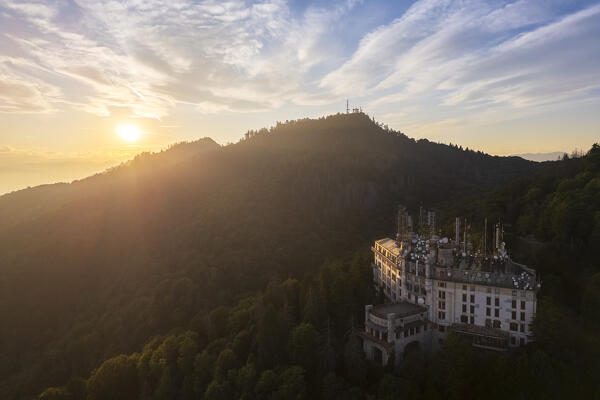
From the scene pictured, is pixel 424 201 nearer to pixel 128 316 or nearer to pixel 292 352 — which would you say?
pixel 128 316

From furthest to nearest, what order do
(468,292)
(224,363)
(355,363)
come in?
(224,363), (468,292), (355,363)

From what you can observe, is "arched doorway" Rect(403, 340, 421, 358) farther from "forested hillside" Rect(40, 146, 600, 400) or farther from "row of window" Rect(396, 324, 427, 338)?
"row of window" Rect(396, 324, 427, 338)

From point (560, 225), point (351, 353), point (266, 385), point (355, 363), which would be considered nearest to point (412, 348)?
point (355, 363)

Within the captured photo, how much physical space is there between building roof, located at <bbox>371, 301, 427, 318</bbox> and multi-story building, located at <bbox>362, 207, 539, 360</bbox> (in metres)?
0.98

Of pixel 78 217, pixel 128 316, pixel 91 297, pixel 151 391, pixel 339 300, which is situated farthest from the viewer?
pixel 78 217

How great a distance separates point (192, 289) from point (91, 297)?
133 feet

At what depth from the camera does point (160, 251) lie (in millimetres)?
146125

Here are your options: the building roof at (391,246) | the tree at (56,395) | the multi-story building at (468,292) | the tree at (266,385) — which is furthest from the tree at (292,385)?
the tree at (56,395)

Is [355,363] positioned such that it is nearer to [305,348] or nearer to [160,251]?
[305,348]

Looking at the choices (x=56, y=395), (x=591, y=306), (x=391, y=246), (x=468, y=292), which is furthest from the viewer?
(x=56, y=395)

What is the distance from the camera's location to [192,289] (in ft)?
370

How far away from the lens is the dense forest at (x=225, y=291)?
52781 mm

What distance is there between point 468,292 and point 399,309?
8.98 metres

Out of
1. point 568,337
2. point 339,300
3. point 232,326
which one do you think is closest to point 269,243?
point 232,326
